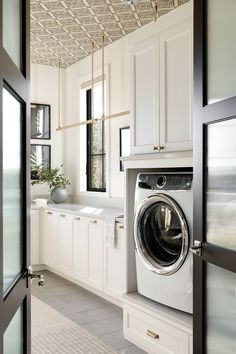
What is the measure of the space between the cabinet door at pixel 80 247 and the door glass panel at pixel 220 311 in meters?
2.39

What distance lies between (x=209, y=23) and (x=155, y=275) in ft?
5.62

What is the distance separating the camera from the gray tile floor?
301 centimetres

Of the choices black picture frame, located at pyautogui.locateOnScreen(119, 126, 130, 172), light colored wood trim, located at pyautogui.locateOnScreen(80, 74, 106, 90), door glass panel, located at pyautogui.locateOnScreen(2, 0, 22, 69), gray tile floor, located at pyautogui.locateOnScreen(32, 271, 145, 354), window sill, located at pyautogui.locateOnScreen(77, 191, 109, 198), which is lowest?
gray tile floor, located at pyautogui.locateOnScreen(32, 271, 145, 354)

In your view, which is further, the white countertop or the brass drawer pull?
the white countertop

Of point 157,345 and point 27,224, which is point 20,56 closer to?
point 27,224

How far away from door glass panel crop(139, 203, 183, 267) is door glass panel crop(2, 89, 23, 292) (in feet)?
4.49

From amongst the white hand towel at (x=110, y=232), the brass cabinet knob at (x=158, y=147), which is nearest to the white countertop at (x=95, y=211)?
the white hand towel at (x=110, y=232)

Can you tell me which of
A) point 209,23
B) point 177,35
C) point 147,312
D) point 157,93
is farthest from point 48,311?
point 209,23

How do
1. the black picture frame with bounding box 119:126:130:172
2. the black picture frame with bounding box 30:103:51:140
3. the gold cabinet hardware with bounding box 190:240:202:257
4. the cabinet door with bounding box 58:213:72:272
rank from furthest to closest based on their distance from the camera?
the black picture frame with bounding box 30:103:51:140 → the cabinet door with bounding box 58:213:72:272 → the black picture frame with bounding box 119:126:130:172 → the gold cabinet hardware with bounding box 190:240:202:257

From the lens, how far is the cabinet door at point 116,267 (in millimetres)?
3518

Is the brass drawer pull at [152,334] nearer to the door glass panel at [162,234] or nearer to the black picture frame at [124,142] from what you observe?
the door glass panel at [162,234]

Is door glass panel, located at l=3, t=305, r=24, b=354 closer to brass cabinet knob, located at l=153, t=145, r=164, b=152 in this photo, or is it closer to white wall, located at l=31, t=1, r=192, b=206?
brass cabinet knob, located at l=153, t=145, r=164, b=152

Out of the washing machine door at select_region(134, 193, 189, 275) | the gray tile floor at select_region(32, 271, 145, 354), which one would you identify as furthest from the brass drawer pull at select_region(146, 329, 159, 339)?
the washing machine door at select_region(134, 193, 189, 275)

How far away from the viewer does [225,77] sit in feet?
5.59
